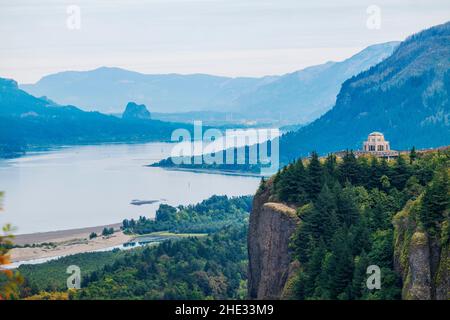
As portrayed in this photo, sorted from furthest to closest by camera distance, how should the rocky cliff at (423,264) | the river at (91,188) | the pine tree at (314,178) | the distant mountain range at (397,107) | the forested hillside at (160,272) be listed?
the distant mountain range at (397,107), the river at (91,188), the forested hillside at (160,272), the pine tree at (314,178), the rocky cliff at (423,264)

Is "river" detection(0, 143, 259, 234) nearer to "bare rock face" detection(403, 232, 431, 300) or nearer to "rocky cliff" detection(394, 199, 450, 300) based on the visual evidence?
"rocky cliff" detection(394, 199, 450, 300)

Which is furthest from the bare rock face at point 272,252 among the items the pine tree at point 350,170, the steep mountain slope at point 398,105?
the steep mountain slope at point 398,105

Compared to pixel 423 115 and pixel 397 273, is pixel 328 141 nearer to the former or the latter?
pixel 423 115

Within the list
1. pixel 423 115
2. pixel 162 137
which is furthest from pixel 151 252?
pixel 162 137

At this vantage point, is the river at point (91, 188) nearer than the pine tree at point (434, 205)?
No

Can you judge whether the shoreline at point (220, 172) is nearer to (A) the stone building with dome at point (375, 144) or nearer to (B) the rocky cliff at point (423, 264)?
(A) the stone building with dome at point (375, 144)
